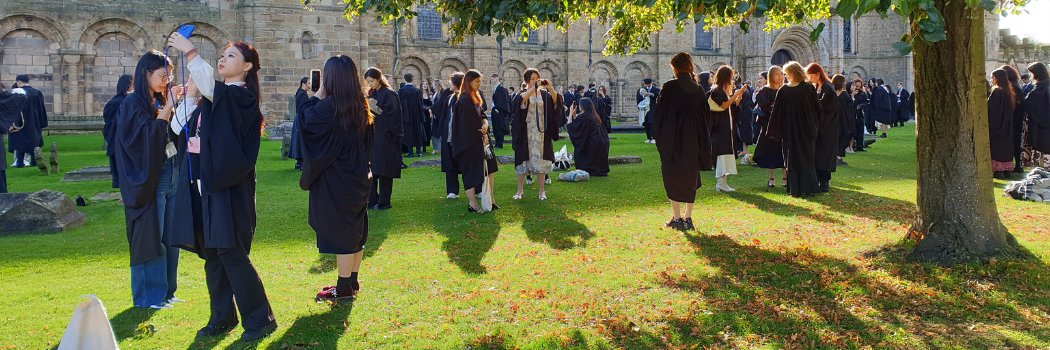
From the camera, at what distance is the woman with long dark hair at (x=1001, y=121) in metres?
10.7

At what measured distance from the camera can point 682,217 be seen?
754cm

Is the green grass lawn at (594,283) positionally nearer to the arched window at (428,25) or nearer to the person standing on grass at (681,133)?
the person standing on grass at (681,133)

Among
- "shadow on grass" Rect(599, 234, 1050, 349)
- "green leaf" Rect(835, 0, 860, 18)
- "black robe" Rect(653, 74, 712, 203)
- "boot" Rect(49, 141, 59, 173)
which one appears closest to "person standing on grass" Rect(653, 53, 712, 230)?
"black robe" Rect(653, 74, 712, 203)

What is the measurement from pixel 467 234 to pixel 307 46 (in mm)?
17784

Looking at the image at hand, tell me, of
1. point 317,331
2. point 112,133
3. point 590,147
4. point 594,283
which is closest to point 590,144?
point 590,147

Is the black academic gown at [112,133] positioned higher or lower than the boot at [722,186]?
higher

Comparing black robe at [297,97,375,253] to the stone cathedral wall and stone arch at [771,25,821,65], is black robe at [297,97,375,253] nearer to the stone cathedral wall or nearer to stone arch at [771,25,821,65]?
the stone cathedral wall

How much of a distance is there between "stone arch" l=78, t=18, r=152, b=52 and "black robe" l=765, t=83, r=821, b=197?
20.3m

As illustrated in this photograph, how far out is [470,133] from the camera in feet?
27.3

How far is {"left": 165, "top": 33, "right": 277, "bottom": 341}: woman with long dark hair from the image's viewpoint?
12.8 ft

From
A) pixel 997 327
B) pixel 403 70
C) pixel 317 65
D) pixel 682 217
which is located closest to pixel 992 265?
pixel 997 327

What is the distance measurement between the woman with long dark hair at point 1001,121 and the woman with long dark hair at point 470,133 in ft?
24.6

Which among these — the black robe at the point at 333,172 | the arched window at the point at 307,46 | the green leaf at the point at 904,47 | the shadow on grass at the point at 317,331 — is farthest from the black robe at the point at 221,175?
the arched window at the point at 307,46

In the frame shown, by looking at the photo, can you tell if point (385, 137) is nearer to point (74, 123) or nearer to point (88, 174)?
point (88, 174)
